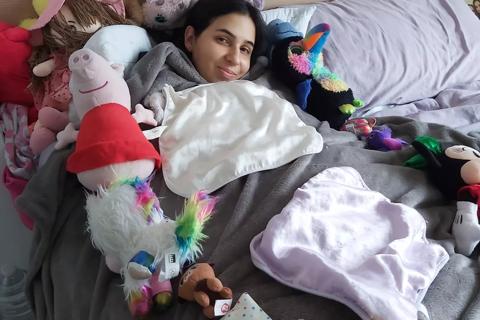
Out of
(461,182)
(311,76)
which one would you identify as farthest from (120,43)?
(461,182)

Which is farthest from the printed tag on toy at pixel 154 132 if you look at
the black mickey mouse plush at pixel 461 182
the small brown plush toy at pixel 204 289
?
the black mickey mouse plush at pixel 461 182

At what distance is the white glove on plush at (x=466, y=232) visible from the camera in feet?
3.26

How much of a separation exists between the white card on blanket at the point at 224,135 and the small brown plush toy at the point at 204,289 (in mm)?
230

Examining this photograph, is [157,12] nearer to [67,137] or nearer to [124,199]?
[67,137]

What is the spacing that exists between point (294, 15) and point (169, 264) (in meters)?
1.13

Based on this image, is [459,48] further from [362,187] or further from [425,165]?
[362,187]

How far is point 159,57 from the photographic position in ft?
4.10

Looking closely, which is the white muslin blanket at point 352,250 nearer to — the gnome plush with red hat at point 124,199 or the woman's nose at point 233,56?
the gnome plush with red hat at point 124,199

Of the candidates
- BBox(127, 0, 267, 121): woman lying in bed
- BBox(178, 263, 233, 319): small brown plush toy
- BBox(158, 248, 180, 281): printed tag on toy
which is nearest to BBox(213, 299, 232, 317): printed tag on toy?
BBox(178, 263, 233, 319): small brown plush toy

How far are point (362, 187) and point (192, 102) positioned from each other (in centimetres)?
44

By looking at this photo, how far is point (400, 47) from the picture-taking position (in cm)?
174

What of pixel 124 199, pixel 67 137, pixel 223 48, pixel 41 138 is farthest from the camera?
pixel 223 48

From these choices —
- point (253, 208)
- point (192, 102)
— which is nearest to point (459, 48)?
point (192, 102)

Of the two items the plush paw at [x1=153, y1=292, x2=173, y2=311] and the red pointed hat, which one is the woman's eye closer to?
the red pointed hat
